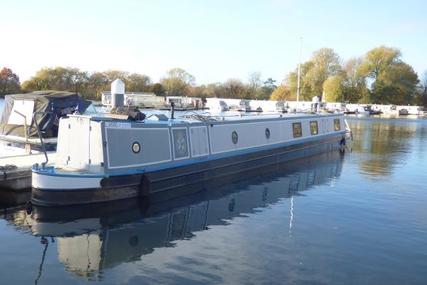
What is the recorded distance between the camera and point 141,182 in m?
13.6

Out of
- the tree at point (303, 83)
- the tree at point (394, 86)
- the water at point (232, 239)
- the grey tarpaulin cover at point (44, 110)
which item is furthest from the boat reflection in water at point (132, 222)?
the tree at point (394, 86)

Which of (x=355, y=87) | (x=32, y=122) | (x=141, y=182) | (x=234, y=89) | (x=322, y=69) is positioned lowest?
(x=141, y=182)

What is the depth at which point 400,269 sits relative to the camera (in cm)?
922

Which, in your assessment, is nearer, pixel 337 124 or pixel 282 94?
pixel 337 124

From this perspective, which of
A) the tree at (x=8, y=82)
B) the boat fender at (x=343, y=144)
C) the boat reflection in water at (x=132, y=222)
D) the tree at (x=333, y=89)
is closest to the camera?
the boat reflection in water at (x=132, y=222)

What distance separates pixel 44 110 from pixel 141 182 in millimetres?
7612

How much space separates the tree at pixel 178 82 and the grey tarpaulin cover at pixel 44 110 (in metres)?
94.0

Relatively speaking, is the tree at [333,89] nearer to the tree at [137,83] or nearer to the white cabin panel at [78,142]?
the tree at [137,83]

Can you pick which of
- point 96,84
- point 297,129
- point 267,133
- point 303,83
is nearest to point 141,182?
point 267,133

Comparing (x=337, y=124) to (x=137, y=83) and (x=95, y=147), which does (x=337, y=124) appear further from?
(x=137, y=83)

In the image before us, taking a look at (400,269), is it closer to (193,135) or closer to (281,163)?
(193,135)

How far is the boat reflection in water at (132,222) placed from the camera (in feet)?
31.5

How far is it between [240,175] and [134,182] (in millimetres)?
5985

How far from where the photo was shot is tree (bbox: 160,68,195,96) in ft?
379
